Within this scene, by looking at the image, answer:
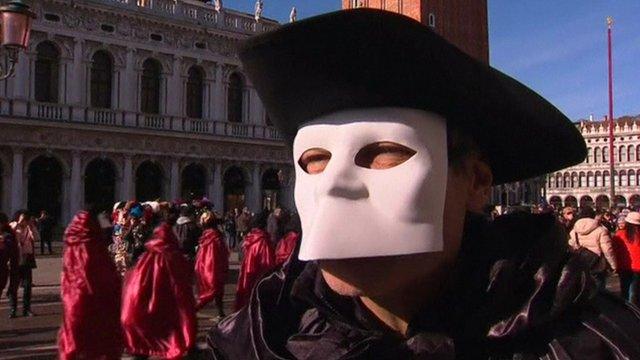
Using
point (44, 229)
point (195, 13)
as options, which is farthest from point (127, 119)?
point (44, 229)

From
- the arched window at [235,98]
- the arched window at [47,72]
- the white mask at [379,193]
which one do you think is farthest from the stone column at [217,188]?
the white mask at [379,193]

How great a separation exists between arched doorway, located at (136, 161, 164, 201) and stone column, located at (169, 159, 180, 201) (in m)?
0.40

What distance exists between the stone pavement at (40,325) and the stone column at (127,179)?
10.8 metres

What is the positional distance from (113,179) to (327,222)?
23.5 metres

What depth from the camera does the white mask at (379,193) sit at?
3.51ft

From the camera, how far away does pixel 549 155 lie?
1.36 m

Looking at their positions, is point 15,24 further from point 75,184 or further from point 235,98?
point 235,98

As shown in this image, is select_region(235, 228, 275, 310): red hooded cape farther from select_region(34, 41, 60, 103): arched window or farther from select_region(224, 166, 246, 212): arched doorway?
select_region(224, 166, 246, 212): arched doorway

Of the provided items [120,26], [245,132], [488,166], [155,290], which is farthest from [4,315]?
[245,132]

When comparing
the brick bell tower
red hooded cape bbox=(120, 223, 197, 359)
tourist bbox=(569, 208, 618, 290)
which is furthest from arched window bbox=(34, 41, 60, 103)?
tourist bbox=(569, 208, 618, 290)

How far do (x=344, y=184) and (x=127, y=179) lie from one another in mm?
23251

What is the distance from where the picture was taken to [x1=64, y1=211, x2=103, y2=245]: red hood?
5.66 m

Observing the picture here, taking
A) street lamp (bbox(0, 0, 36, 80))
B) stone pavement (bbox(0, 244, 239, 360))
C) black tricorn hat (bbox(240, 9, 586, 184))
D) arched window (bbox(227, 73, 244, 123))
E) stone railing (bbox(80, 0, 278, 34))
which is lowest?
stone pavement (bbox(0, 244, 239, 360))

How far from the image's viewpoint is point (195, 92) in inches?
1030
